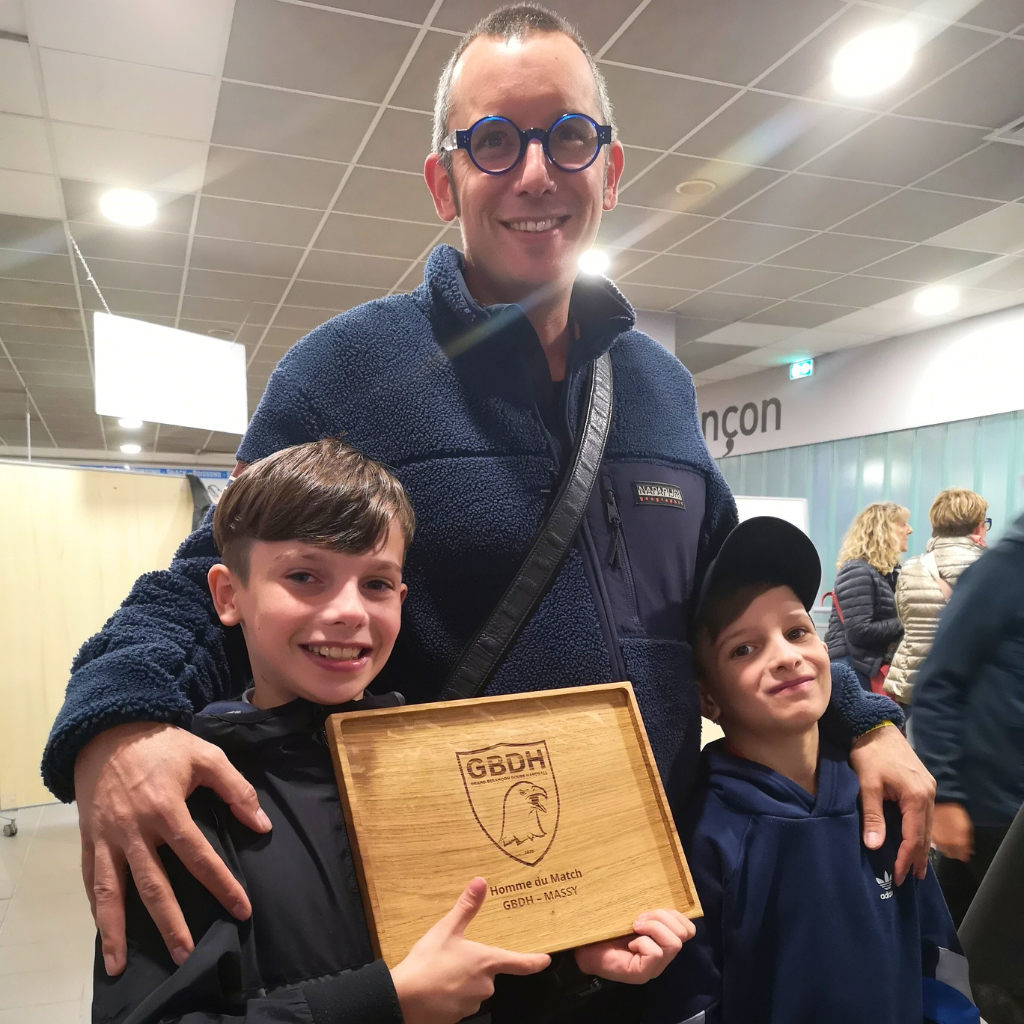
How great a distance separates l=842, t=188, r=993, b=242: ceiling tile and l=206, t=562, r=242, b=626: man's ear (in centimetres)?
481

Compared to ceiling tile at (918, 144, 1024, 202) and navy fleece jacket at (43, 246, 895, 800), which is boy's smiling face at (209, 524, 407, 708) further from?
ceiling tile at (918, 144, 1024, 202)

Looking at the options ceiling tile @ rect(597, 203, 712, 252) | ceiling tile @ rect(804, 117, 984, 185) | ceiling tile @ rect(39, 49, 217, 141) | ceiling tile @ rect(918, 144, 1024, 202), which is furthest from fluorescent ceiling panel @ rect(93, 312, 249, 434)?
ceiling tile @ rect(918, 144, 1024, 202)

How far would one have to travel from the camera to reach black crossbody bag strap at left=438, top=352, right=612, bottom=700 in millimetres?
955

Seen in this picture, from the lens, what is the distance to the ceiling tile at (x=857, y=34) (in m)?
3.15

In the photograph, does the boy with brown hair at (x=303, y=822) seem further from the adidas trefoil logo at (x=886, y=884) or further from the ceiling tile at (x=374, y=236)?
the ceiling tile at (x=374, y=236)

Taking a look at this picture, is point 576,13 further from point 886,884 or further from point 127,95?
point 886,884

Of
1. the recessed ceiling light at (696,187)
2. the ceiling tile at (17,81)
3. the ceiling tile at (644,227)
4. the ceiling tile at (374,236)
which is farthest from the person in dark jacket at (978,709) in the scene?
the ceiling tile at (374,236)

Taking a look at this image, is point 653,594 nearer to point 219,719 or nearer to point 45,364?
point 219,719

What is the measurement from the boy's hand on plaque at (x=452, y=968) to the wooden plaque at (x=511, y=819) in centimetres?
2

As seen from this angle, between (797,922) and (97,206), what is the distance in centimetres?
510

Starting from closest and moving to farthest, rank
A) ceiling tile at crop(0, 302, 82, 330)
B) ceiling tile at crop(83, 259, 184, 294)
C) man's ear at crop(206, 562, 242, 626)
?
man's ear at crop(206, 562, 242, 626) < ceiling tile at crop(83, 259, 184, 294) < ceiling tile at crop(0, 302, 82, 330)

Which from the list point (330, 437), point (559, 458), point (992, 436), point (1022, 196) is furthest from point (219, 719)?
point (992, 436)

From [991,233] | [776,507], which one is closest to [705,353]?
[776,507]

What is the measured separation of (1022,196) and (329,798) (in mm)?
5355
